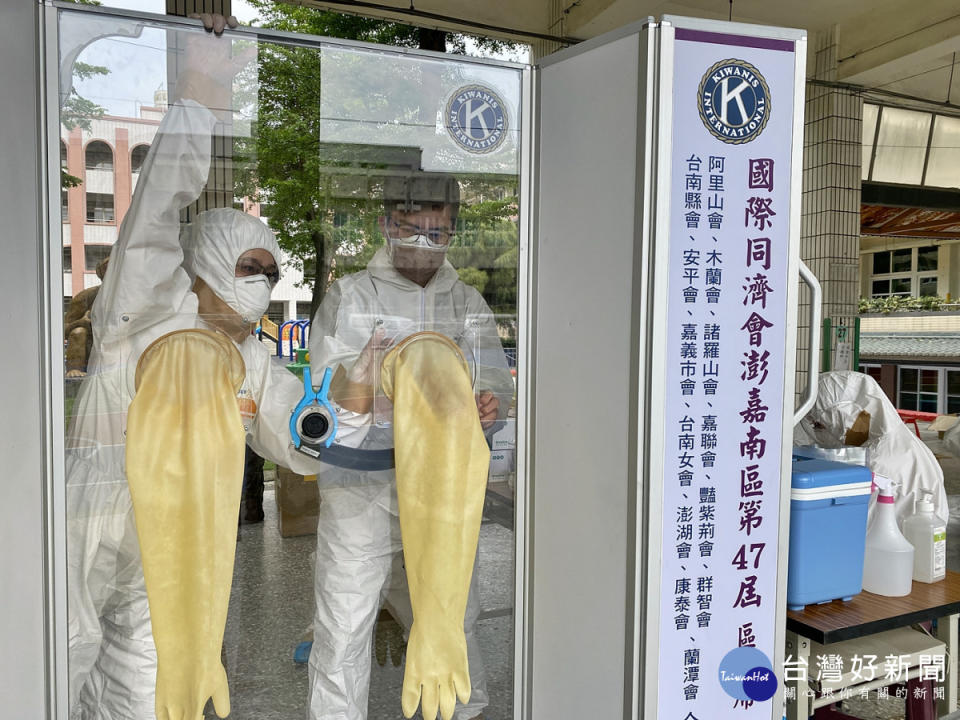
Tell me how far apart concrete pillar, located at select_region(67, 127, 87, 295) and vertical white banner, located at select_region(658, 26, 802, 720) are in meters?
1.33

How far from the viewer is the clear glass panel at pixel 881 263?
13180 mm

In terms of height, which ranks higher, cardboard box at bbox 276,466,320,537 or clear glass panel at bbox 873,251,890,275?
clear glass panel at bbox 873,251,890,275

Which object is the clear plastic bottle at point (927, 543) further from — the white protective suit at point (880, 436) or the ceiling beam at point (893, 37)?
the ceiling beam at point (893, 37)

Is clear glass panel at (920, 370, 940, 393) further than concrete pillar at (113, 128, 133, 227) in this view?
Yes

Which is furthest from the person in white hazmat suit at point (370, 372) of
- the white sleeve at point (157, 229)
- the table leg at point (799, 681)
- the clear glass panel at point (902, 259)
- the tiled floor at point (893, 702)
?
the clear glass panel at point (902, 259)

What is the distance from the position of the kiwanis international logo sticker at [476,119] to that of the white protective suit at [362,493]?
329 millimetres

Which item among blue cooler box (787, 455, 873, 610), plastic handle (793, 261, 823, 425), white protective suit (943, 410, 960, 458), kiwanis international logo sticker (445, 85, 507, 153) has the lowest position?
white protective suit (943, 410, 960, 458)

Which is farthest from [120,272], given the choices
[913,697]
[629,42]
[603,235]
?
[913,697]

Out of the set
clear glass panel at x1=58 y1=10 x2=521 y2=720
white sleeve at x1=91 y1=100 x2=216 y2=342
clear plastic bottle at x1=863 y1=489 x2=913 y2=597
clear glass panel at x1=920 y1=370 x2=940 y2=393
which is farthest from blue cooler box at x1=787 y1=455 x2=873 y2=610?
clear glass panel at x1=920 y1=370 x2=940 y2=393

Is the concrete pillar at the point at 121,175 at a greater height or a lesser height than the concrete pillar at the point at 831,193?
lesser

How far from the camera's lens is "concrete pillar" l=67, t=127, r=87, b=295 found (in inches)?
60.7

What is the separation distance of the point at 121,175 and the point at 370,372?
72 centimetres

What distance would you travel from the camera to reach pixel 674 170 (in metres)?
1.63

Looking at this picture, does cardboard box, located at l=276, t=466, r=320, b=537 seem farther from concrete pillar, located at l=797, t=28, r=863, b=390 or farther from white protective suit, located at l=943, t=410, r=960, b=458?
concrete pillar, located at l=797, t=28, r=863, b=390
